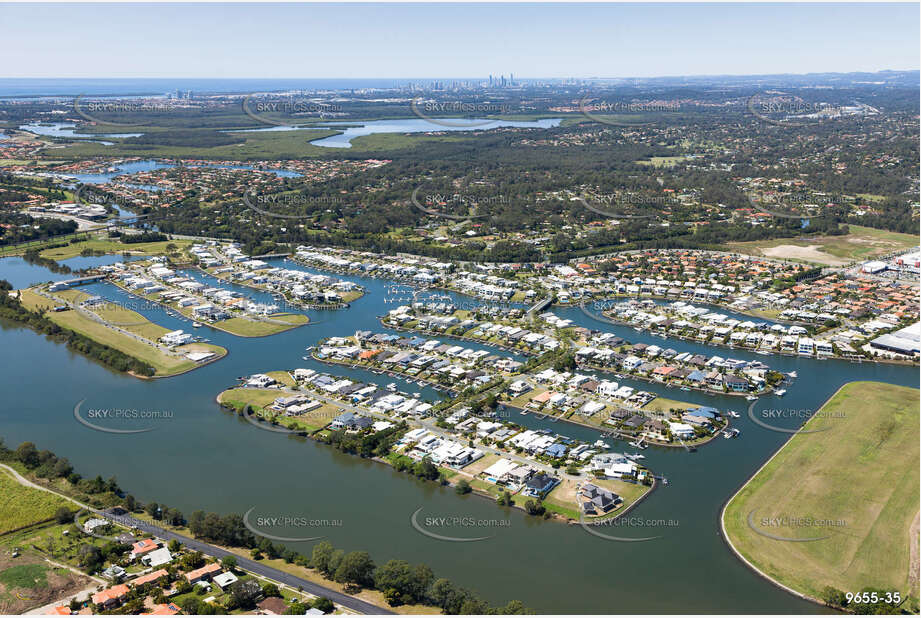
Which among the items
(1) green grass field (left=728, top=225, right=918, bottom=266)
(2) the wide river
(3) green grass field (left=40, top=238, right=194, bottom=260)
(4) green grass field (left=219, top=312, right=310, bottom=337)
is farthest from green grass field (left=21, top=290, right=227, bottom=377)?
(1) green grass field (left=728, top=225, right=918, bottom=266)

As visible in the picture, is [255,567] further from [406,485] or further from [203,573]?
[406,485]

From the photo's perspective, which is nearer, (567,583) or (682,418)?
(567,583)

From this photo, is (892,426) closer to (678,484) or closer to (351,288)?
(678,484)

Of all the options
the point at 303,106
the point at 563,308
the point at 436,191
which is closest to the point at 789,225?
the point at 563,308

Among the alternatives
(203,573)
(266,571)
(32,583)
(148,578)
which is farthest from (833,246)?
(32,583)

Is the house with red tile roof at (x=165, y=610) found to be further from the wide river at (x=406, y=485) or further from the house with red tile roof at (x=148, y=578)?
the wide river at (x=406, y=485)
